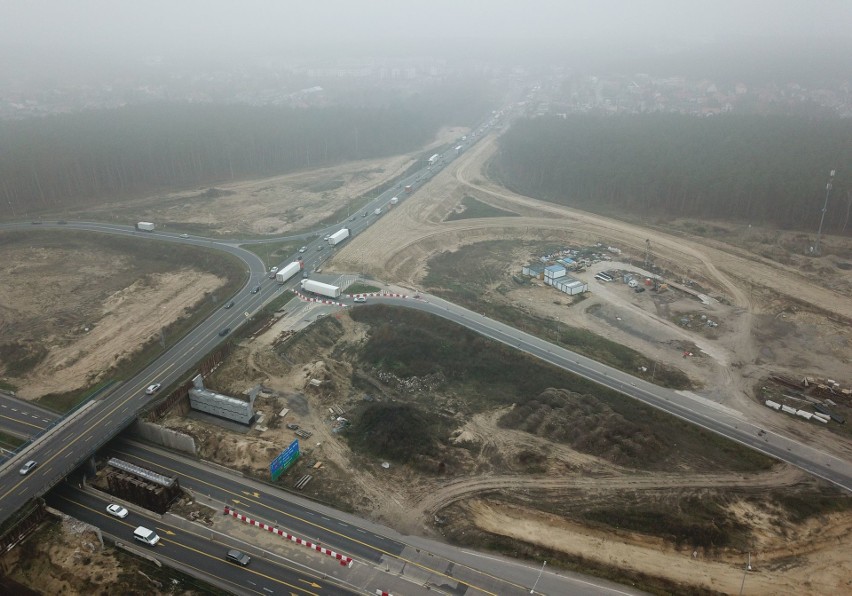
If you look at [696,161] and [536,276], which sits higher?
[696,161]

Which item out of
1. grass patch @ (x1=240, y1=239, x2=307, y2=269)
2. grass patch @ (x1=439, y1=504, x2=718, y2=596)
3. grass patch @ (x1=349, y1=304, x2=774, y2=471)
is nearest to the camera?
grass patch @ (x1=439, y1=504, x2=718, y2=596)

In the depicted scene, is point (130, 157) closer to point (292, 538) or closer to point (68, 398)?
point (68, 398)

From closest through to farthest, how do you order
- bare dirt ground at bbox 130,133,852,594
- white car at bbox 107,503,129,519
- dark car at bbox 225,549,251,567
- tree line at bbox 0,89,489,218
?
dark car at bbox 225,549,251,567
bare dirt ground at bbox 130,133,852,594
white car at bbox 107,503,129,519
tree line at bbox 0,89,489,218

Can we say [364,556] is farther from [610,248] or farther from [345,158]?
[345,158]

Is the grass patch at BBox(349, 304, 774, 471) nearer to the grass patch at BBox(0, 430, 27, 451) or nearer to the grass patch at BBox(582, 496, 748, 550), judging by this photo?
the grass patch at BBox(582, 496, 748, 550)

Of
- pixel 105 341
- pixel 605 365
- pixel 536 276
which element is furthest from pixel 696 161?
pixel 105 341

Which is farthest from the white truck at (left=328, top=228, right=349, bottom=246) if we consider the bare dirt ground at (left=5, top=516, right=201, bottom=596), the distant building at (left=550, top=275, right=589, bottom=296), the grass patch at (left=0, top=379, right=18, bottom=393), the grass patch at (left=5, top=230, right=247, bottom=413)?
the bare dirt ground at (left=5, top=516, right=201, bottom=596)
